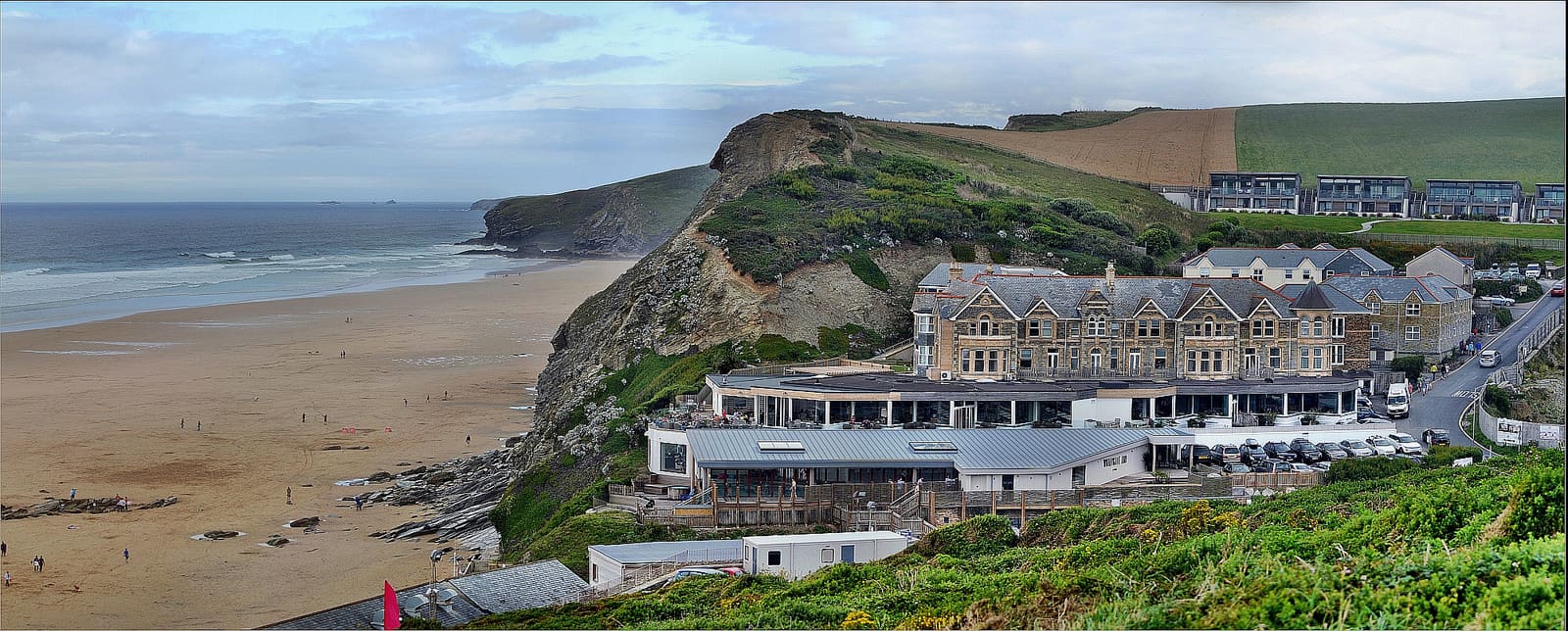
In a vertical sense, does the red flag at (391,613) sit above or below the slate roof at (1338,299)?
below

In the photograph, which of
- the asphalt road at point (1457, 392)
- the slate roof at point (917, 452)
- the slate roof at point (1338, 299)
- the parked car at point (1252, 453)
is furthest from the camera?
the slate roof at point (1338, 299)

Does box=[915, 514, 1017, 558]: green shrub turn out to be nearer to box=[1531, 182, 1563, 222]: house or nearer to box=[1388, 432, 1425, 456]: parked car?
box=[1388, 432, 1425, 456]: parked car

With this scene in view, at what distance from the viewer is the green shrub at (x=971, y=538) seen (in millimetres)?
21672

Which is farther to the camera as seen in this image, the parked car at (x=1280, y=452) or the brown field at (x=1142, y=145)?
the brown field at (x=1142, y=145)

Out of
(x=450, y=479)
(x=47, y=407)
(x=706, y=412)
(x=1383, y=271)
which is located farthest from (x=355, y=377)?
(x=1383, y=271)

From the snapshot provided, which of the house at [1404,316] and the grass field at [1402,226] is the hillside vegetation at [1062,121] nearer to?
the grass field at [1402,226]

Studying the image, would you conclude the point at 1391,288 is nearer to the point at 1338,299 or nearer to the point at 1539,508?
Result: the point at 1338,299

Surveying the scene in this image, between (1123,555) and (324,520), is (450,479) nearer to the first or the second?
(324,520)

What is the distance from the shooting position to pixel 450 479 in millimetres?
40969

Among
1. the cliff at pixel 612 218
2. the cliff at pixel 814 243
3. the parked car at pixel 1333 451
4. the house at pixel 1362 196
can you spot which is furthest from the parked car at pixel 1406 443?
the cliff at pixel 612 218

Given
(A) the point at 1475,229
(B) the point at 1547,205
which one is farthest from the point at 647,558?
(B) the point at 1547,205

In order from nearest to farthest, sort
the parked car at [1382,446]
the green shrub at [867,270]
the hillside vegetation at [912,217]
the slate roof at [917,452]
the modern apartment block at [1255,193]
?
the slate roof at [917,452] → the parked car at [1382,446] → the green shrub at [867,270] → the hillside vegetation at [912,217] → the modern apartment block at [1255,193]

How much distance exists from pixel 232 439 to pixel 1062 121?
91.0 meters

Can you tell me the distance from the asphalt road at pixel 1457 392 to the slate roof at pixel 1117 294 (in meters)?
4.56
